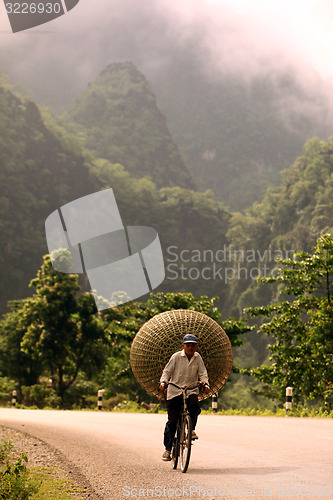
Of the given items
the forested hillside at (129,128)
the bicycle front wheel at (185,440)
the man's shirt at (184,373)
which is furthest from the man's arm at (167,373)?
the forested hillside at (129,128)

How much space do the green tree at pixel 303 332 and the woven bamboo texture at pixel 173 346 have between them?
1087 cm

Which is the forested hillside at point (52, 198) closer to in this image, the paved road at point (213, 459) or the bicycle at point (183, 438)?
the paved road at point (213, 459)

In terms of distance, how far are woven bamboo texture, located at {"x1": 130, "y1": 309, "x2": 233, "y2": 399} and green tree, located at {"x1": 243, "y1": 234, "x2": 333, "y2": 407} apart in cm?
1087

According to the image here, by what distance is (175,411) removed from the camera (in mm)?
8094

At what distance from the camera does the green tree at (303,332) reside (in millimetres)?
20609

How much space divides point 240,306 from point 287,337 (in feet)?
241

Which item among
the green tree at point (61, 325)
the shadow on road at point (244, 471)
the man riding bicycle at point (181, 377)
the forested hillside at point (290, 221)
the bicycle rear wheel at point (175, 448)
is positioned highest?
the forested hillside at point (290, 221)

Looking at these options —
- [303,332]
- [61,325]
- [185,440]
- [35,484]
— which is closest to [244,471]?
[185,440]

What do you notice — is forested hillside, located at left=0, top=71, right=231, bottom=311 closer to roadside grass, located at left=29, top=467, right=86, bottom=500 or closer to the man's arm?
roadside grass, located at left=29, top=467, right=86, bottom=500

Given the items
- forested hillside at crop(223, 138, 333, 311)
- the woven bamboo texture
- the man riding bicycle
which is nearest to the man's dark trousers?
the man riding bicycle

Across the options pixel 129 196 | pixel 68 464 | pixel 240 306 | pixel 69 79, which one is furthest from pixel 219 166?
pixel 68 464

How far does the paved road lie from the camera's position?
639 cm

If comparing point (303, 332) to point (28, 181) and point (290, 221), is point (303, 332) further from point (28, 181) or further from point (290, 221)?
point (28, 181)

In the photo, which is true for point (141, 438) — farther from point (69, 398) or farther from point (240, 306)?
point (240, 306)
